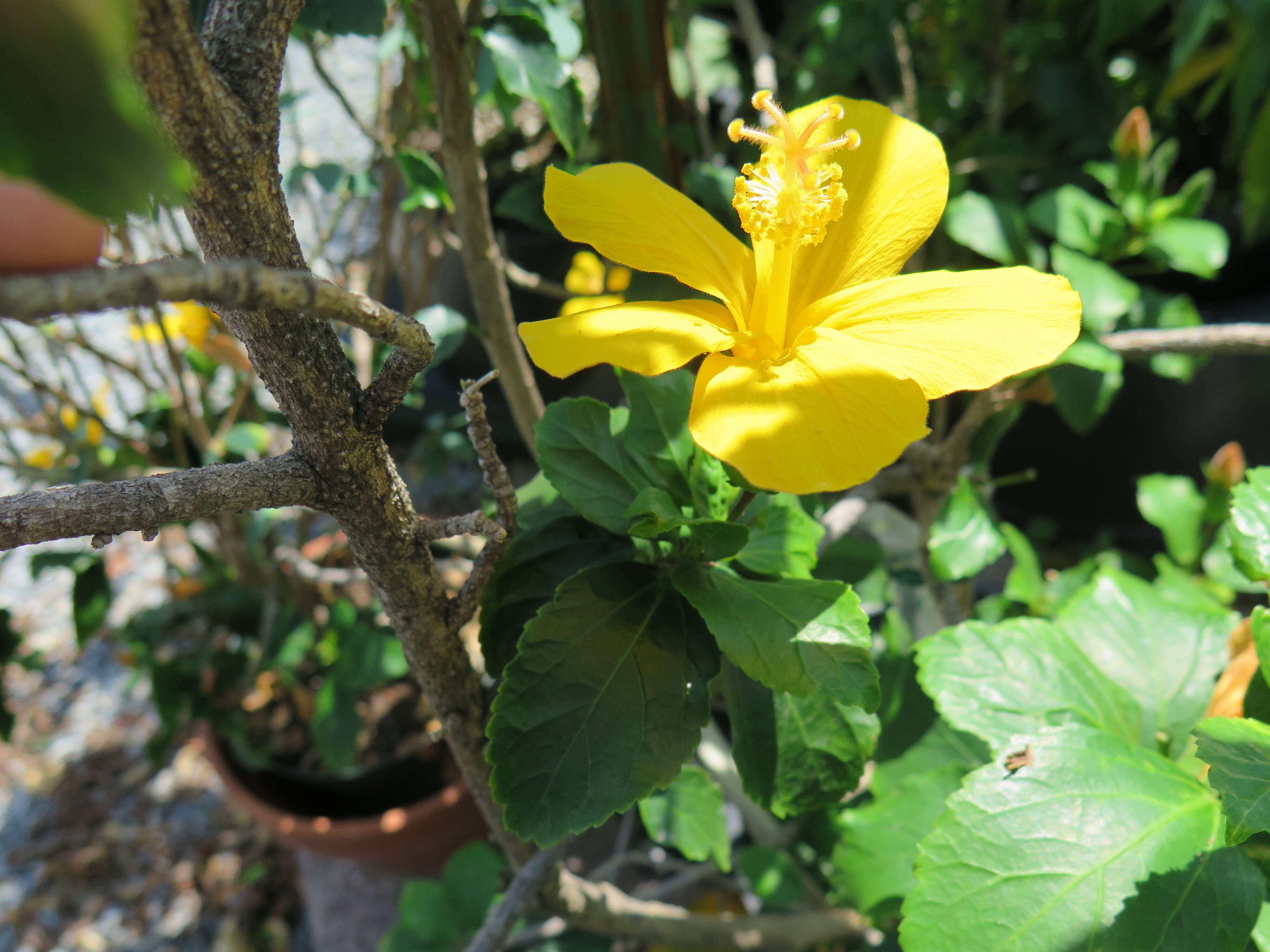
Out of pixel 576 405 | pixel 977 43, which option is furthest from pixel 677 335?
pixel 977 43

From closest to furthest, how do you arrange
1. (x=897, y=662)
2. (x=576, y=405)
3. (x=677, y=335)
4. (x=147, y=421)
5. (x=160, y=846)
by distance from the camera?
(x=677, y=335), (x=576, y=405), (x=897, y=662), (x=147, y=421), (x=160, y=846)

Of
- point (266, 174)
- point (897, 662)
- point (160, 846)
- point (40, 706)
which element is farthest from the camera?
point (40, 706)

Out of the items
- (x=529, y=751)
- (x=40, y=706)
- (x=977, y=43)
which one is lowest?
(x=40, y=706)

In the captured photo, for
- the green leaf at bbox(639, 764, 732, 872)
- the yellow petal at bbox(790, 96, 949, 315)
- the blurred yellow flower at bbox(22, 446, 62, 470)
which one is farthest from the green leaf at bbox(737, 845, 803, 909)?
the blurred yellow flower at bbox(22, 446, 62, 470)

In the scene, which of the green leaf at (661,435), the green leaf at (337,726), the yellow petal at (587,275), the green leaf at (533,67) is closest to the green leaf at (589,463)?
the green leaf at (661,435)

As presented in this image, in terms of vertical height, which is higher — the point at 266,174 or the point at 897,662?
the point at 266,174

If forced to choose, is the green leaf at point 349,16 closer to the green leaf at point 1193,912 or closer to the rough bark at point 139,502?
the rough bark at point 139,502

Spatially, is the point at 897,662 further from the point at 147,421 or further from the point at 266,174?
the point at 147,421

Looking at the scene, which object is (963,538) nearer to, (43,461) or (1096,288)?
(1096,288)
